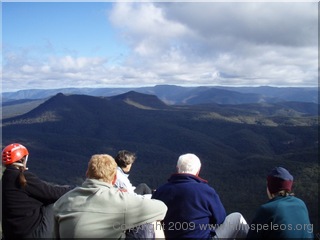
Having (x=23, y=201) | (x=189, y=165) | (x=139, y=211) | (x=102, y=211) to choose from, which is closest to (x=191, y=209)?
(x=189, y=165)

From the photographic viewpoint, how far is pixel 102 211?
5.05 metres

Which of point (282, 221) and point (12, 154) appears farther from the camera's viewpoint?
point (12, 154)

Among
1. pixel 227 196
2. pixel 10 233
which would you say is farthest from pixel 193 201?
pixel 227 196

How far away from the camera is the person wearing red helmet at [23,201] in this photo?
19.3 ft

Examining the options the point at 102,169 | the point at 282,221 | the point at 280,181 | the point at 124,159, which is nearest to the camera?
the point at 102,169

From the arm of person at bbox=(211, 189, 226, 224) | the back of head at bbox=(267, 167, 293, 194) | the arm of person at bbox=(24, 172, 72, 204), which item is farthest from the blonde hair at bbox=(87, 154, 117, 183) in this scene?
the back of head at bbox=(267, 167, 293, 194)

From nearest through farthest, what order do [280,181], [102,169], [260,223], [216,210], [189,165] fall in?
1. [102,169]
2. [260,223]
3. [280,181]
4. [216,210]
5. [189,165]

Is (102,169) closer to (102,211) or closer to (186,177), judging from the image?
(102,211)

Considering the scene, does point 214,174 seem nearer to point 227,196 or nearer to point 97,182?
point 227,196

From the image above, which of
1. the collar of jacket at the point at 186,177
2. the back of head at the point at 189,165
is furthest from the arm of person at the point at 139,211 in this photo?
the back of head at the point at 189,165

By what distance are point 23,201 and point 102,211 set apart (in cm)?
170

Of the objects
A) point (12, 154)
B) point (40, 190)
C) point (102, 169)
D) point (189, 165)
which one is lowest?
point (40, 190)

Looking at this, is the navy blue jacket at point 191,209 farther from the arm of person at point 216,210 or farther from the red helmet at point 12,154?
the red helmet at point 12,154

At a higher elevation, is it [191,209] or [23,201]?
[23,201]
